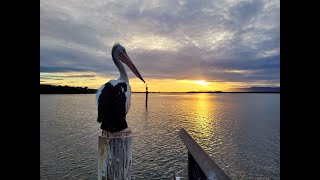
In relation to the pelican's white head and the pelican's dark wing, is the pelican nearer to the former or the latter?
the pelican's dark wing

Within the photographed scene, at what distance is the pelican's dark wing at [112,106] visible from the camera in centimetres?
363

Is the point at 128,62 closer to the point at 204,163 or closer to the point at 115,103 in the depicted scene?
the point at 115,103

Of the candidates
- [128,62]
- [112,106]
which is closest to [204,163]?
[112,106]

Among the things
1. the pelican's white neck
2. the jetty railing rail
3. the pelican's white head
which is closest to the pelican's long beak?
the pelican's white head

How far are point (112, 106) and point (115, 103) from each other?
3.0 inches

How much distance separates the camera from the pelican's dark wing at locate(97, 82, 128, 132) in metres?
3.63

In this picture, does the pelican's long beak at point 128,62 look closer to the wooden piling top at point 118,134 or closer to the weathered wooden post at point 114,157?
the wooden piling top at point 118,134

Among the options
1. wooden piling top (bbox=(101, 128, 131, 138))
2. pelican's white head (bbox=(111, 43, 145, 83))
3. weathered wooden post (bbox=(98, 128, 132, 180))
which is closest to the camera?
weathered wooden post (bbox=(98, 128, 132, 180))

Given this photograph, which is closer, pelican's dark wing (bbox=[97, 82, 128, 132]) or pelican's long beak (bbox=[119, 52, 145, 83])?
pelican's dark wing (bbox=[97, 82, 128, 132])
